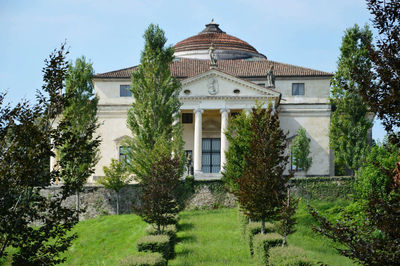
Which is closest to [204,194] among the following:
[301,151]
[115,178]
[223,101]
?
[115,178]

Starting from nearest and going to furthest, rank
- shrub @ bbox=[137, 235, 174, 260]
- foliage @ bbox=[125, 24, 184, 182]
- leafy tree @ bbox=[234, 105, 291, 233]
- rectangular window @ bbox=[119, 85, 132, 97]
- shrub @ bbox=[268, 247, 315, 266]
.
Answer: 1. shrub @ bbox=[268, 247, 315, 266]
2. shrub @ bbox=[137, 235, 174, 260]
3. leafy tree @ bbox=[234, 105, 291, 233]
4. foliage @ bbox=[125, 24, 184, 182]
5. rectangular window @ bbox=[119, 85, 132, 97]

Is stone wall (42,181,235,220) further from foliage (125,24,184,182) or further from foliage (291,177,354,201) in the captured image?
foliage (291,177,354,201)

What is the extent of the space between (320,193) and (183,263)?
23527 mm

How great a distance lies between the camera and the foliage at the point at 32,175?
508 inches

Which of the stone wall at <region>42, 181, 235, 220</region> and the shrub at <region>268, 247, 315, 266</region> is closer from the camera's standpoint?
the shrub at <region>268, 247, 315, 266</region>

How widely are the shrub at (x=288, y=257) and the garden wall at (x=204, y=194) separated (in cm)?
2490

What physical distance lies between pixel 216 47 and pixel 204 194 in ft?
94.3

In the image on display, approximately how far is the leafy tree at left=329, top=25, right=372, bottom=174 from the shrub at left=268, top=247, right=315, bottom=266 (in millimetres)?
27415

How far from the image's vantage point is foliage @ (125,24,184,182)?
4241 centimetres

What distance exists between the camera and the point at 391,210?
9938 mm

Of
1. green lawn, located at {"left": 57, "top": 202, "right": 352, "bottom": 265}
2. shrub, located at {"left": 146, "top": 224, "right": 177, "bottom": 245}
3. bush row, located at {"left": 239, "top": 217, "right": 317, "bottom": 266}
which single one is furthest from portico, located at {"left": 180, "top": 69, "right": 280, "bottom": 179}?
bush row, located at {"left": 239, "top": 217, "right": 317, "bottom": 266}

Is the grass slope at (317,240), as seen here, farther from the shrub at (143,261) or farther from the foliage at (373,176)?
the shrub at (143,261)

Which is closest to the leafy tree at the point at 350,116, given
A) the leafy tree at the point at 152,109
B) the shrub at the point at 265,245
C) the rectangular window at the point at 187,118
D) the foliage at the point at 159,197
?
the leafy tree at the point at 152,109

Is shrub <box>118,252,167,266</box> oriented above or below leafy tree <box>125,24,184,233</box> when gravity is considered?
below
